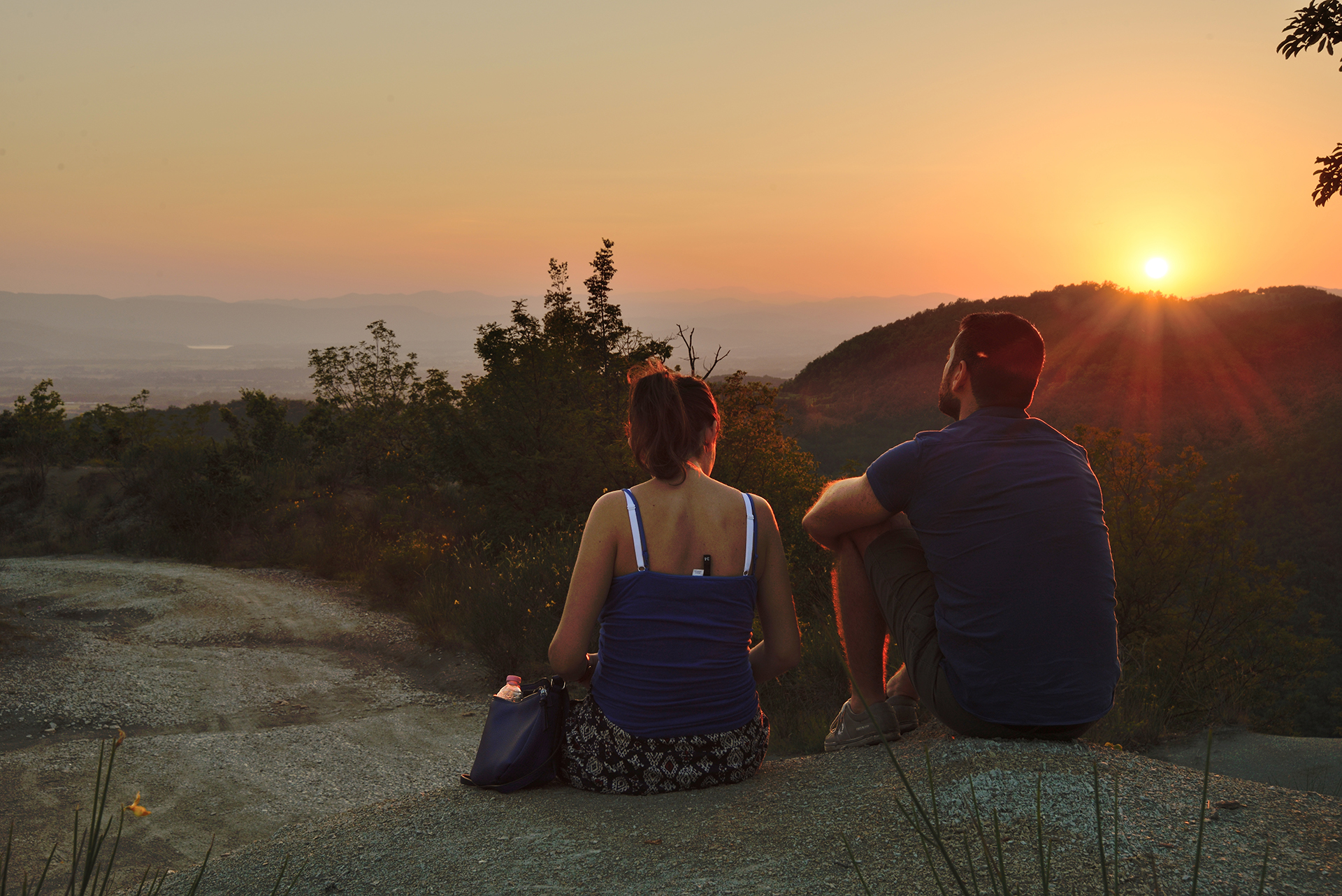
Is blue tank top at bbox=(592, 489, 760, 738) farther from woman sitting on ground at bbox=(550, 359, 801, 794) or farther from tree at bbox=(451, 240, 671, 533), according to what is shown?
tree at bbox=(451, 240, 671, 533)

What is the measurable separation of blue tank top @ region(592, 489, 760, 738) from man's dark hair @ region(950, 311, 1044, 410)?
3.01 feet

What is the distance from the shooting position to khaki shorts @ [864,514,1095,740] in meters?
2.84

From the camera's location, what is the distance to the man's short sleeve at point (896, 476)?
2.85 metres

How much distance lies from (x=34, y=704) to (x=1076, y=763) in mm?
6517

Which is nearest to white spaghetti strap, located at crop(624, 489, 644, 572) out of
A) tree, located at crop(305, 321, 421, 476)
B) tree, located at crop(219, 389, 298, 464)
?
tree, located at crop(219, 389, 298, 464)

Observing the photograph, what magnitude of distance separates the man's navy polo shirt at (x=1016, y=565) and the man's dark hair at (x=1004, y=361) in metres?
0.06

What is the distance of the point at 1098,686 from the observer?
269cm

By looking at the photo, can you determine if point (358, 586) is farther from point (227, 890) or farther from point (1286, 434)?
point (1286, 434)

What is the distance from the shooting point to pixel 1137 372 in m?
38.3

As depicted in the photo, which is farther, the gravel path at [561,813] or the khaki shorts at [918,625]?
the khaki shorts at [918,625]

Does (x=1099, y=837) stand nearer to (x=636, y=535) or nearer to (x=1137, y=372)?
(x=636, y=535)

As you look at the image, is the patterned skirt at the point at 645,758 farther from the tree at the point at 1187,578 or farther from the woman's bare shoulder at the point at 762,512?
the tree at the point at 1187,578

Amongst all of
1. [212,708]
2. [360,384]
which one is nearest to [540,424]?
[212,708]

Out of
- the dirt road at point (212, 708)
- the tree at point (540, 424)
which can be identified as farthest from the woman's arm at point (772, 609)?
the tree at point (540, 424)
